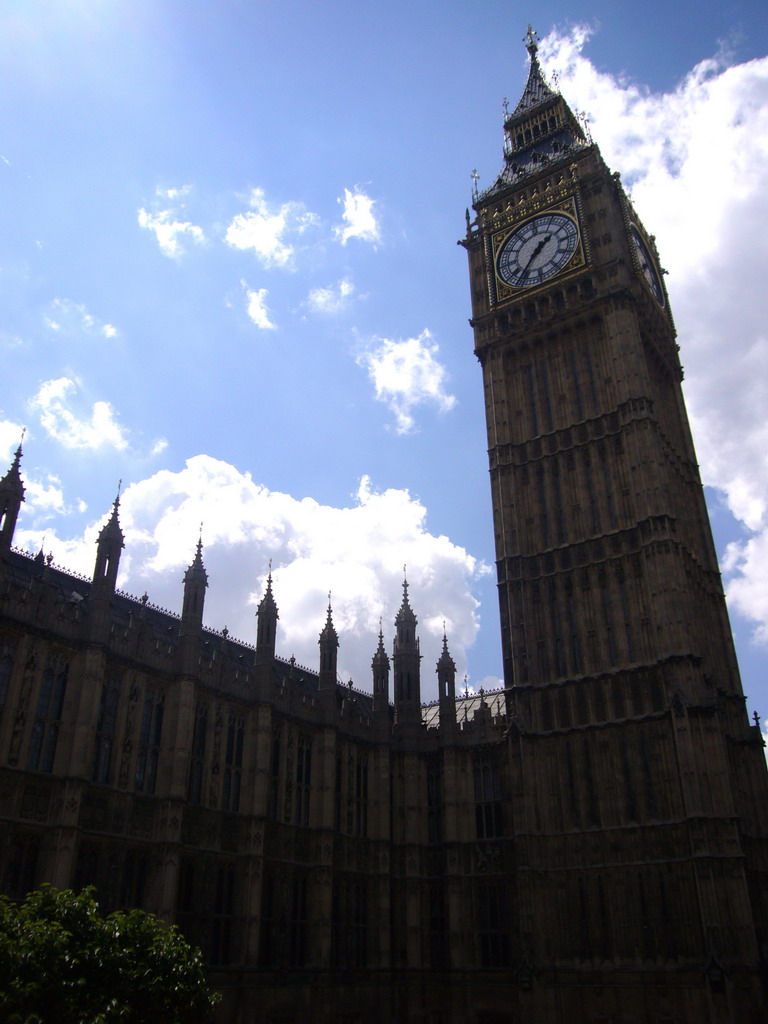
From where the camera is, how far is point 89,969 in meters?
18.3

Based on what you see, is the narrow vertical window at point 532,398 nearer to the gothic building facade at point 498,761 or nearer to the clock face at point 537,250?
the gothic building facade at point 498,761

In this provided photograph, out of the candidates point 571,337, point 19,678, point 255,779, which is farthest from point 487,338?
point 19,678

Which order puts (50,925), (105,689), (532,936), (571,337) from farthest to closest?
(571,337) < (532,936) < (105,689) < (50,925)

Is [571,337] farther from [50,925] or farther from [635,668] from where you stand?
[50,925]

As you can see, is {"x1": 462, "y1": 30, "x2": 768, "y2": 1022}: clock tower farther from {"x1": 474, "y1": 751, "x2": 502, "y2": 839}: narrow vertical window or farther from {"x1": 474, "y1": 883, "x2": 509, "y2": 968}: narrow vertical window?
{"x1": 474, "y1": 751, "x2": 502, "y2": 839}: narrow vertical window

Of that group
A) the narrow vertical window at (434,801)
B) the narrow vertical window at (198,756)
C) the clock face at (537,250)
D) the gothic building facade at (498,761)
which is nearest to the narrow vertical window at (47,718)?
the gothic building facade at (498,761)

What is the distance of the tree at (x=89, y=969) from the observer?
55.2 feet

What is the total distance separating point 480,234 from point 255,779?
4556cm

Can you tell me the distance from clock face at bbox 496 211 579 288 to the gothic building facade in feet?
1.80

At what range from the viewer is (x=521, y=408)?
5891cm

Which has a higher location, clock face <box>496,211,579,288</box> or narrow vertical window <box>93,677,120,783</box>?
clock face <box>496,211,579,288</box>

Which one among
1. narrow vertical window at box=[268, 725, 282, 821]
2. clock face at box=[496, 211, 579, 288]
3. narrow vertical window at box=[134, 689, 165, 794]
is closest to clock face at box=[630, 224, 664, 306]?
clock face at box=[496, 211, 579, 288]

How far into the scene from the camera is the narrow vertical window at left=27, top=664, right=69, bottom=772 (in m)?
32.2

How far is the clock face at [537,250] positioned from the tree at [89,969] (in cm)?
5103
